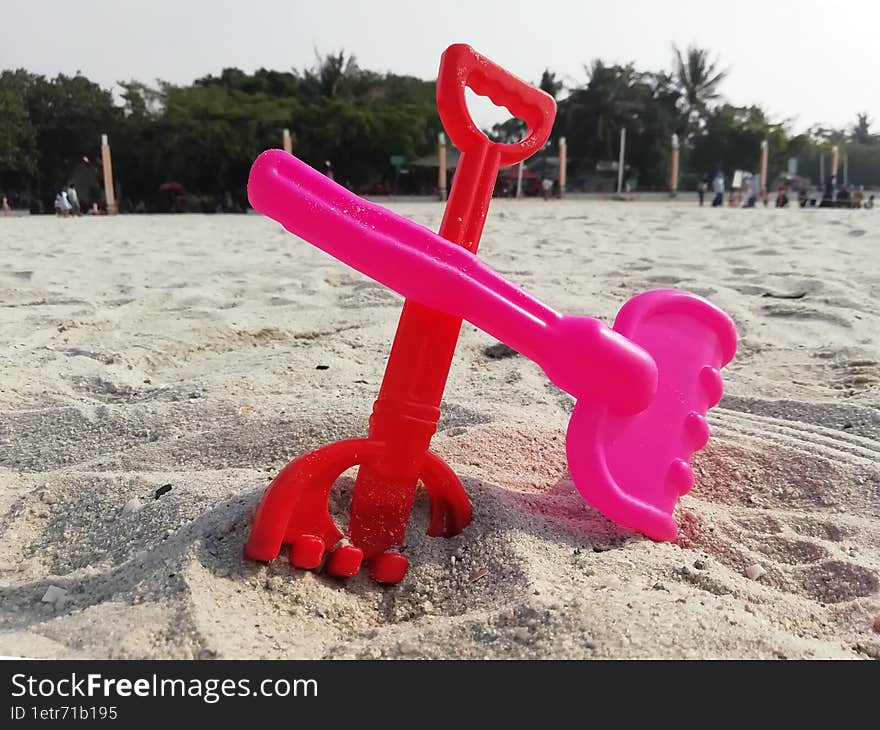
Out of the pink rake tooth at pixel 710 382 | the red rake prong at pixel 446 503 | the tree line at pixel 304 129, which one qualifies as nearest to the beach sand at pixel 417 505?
the red rake prong at pixel 446 503

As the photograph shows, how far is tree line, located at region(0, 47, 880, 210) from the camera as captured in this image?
74.2 ft

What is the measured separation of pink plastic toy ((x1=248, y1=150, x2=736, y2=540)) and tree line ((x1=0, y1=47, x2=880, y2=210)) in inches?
766

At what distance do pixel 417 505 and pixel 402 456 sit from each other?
15cm

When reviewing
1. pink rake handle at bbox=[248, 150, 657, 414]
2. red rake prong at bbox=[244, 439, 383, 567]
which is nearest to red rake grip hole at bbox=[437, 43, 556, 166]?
pink rake handle at bbox=[248, 150, 657, 414]

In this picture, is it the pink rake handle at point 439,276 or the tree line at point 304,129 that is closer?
the pink rake handle at point 439,276

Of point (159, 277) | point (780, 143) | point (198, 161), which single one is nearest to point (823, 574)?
point (159, 277)

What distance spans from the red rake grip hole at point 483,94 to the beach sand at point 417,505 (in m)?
0.51

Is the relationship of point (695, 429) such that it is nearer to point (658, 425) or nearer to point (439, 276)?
point (658, 425)

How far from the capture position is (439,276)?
A: 3.03ft

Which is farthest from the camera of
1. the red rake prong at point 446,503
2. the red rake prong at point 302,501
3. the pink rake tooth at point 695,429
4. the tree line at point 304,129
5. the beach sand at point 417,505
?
the tree line at point 304,129

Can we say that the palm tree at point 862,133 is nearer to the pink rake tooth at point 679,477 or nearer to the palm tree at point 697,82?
the palm tree at point 697,82

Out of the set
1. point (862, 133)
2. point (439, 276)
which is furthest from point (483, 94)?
point (862, 133)

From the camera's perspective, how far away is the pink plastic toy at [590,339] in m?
0.90
